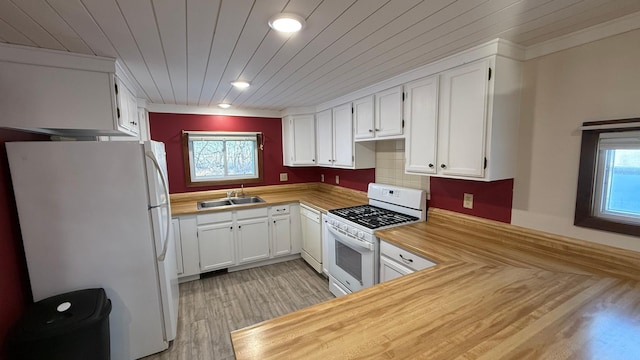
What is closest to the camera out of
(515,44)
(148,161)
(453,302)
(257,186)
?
(453,302)

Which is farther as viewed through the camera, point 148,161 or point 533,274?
point 148,161

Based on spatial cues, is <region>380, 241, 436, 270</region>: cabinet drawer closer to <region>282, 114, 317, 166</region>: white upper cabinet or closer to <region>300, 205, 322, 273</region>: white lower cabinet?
<region>300, 205, 322, 273</region>: white lower cabinet

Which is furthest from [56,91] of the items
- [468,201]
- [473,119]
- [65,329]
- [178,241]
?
[468,201]

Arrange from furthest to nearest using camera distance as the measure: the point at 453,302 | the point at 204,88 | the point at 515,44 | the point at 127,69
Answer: the point at 204,88 → the point at 127,69 → the point at 515,44 → the point at 453,302

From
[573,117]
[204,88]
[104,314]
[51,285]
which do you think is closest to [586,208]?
[573,117]

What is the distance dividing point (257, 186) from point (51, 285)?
2.51 meters

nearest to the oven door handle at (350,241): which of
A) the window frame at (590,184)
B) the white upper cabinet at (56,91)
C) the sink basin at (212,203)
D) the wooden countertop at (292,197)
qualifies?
the wooden countertop at (292,197)

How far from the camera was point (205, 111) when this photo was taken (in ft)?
11.8

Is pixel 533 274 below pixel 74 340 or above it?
above

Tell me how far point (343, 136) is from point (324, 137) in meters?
0.45

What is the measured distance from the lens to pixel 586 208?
4.96 feet

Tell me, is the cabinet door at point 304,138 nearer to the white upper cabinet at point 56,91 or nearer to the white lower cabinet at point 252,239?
the white lower cabinet at point 252,239

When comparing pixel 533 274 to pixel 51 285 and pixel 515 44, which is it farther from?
pixel 51 285

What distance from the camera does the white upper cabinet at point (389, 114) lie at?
2318 millimetres
